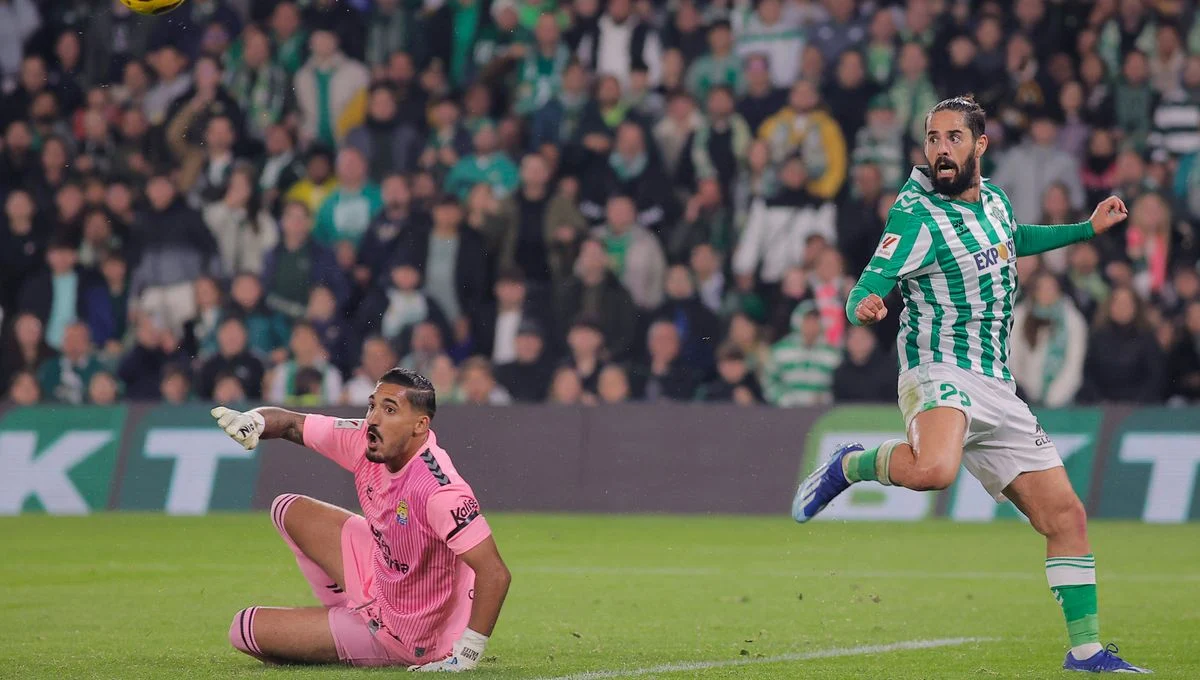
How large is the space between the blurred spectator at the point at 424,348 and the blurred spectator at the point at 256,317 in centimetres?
136

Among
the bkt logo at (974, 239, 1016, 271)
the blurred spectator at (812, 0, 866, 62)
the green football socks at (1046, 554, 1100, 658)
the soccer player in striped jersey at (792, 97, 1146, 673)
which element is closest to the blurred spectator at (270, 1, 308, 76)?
the blurred spectator at (812, 0, 866, 62)

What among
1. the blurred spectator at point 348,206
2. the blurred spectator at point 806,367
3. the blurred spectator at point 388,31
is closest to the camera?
the blurred spectator at point 806,367

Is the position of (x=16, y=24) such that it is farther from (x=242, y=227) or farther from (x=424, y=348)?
(x=424, y=348)

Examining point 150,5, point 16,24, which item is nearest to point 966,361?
point 150,5

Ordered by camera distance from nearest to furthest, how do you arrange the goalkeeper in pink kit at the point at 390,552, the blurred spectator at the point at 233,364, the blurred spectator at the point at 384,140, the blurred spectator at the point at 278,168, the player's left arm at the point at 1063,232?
the goalkeeper in pink kit at the point at 390,552
the player's left arm at the point at 1063,232
the blurred spectator at the point at 233,364
the blurred spectator at the point at 278,168
the blurred spectator at the point at 384,140

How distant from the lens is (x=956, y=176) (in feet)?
25.4

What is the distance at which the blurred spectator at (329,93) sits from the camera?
18625 millimetres

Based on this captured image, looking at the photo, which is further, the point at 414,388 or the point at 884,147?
the point at 884,147

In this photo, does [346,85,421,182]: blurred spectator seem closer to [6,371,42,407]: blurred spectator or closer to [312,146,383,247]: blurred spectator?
[312,146,383,247]: blurred spectator

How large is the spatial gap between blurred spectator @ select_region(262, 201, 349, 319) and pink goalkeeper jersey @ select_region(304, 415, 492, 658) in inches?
383

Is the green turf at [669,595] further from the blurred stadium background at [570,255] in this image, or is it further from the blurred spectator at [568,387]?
the blurred spectator at [568,387]

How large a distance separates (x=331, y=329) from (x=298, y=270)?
0.78 metres

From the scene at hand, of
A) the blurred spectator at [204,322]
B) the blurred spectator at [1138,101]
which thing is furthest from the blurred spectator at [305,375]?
the blurred spectator at [1138,101]

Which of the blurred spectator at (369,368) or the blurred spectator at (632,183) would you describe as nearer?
the blurred spectator at (369,368)
